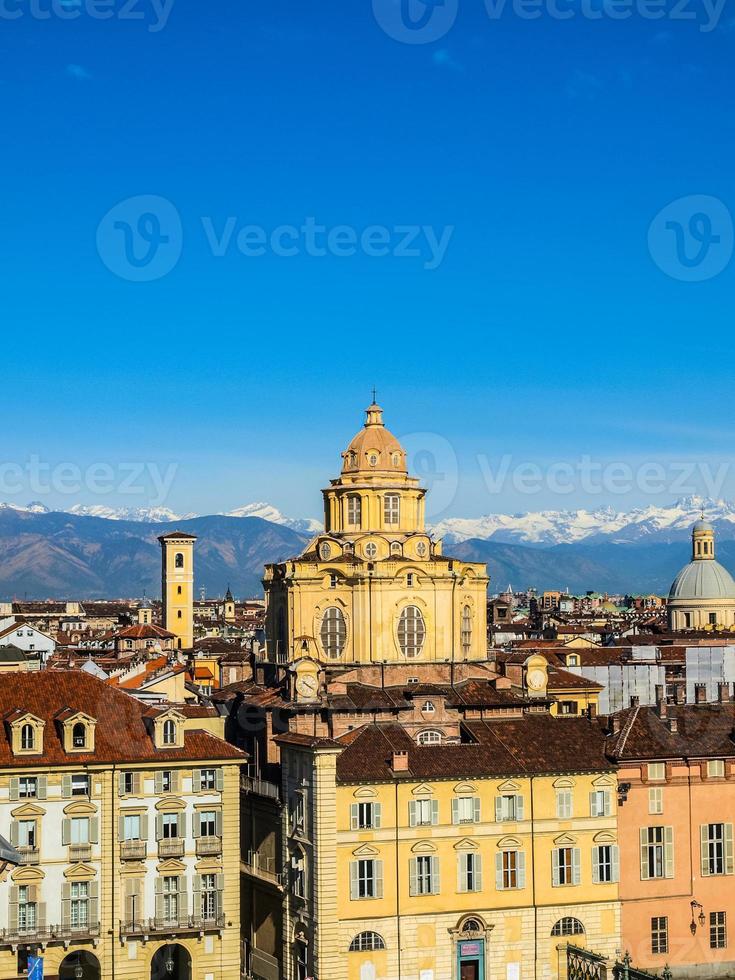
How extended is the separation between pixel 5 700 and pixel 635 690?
Result: 5102cm

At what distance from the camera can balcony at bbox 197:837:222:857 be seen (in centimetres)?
7288

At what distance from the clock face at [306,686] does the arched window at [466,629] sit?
50.6 ft

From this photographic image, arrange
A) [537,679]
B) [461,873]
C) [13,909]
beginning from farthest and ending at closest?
[537,679]
[461,873]
[13,909]

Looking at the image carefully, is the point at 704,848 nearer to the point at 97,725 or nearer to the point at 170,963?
the point at 170,963

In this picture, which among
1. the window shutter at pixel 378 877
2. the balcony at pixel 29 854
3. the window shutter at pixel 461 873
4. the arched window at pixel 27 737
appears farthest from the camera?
the window shutter at pixel 461 873

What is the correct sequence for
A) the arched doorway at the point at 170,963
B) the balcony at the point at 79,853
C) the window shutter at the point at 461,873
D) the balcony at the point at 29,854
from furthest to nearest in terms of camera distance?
the arched doorway at the point at 170,963 < the window shutter at the point at 461,873 < the balcony at the point at 79,853 < the balcony at the point at 29,854

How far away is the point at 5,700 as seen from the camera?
7425cm

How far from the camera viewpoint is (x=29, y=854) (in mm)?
69688

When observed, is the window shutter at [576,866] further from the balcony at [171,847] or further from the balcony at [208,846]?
the balcony at [171,847]

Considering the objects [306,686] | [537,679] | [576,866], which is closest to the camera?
[576,866]

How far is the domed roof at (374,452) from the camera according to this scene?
323 ft

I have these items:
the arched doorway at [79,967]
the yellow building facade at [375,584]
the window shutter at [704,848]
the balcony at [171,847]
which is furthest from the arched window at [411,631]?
the arched doorway at [79,967]

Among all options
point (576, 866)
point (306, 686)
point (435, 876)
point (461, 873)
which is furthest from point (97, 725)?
point (576, 866)

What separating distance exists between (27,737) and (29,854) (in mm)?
4858
